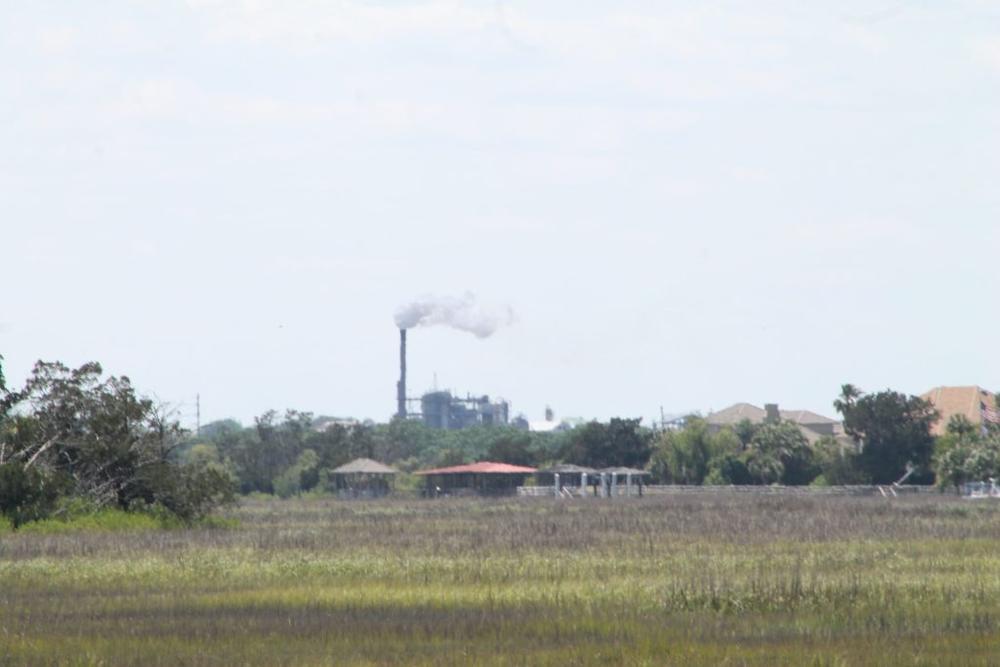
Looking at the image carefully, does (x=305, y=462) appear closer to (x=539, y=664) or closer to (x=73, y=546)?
(x=73, y=546)

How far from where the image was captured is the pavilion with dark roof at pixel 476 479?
133 meters

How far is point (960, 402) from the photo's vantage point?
146 meters

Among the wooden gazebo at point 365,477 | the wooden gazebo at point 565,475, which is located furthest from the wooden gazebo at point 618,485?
the wooden gazebo at point 365,477

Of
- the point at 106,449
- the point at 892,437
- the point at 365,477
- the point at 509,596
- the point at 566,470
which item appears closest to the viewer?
the point at 509,596

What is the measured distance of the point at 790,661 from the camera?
2302 centimetres

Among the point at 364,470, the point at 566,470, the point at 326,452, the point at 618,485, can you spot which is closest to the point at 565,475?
the point at 566,470

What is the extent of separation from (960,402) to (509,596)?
119 m

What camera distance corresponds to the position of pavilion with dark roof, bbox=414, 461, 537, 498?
13325 centimetres

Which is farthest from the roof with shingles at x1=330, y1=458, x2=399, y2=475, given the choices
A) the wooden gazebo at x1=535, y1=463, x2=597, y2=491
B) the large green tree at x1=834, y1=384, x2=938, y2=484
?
the large green tree at x1=834, y1=384, x2=938, y2=484

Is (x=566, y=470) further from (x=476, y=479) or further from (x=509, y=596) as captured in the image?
(x=509, y=596)

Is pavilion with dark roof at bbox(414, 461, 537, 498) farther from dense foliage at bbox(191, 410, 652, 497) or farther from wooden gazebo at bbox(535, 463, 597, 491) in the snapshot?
dense foliage at bbox(191, 410, 652, 497)

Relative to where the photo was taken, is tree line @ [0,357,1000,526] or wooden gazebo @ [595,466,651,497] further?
wooden gazebo @ [595,466,651,497]

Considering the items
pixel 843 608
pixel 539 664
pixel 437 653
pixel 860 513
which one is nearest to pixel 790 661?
pixel 539 664

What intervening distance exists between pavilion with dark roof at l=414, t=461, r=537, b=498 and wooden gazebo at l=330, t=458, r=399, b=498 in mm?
2874
